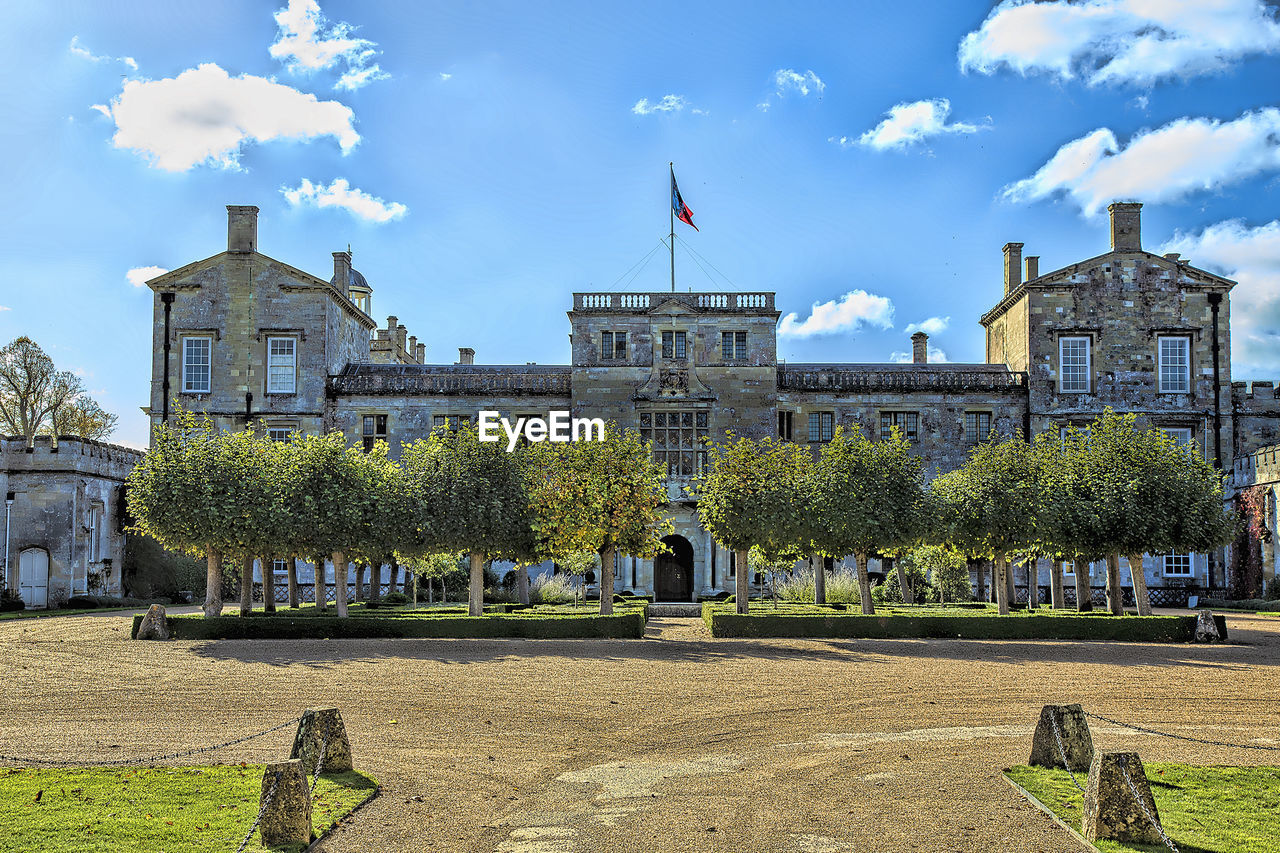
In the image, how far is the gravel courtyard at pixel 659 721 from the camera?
945cm

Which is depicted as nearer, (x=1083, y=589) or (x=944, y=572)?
(x=1083, y=589)

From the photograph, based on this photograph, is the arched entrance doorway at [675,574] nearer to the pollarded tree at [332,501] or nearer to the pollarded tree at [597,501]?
the pollarded tree at [597,501]

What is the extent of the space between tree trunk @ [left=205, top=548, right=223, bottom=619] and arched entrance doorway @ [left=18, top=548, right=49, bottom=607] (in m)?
13.2

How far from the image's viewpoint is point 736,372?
4294cm

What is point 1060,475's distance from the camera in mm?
30172

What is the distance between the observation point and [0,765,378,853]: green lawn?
337 inches

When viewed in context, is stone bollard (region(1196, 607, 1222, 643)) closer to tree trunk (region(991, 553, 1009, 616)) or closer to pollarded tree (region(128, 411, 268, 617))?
tree trunk (region(991, 553, 1009, 616))

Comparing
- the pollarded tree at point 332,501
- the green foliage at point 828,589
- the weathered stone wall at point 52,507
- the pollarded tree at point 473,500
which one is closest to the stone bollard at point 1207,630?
the green foliage at point 828,589

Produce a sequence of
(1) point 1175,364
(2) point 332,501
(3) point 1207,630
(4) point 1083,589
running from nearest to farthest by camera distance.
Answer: (3) point 1207,630, (2) point 332,501, (4) point 1083,589, (1) point 1175,364

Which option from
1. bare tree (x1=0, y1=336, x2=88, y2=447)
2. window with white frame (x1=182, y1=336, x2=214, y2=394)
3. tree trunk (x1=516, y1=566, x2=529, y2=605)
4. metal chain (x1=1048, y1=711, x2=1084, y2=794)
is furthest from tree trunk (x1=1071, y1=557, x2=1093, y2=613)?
bare tree (x1=0, y1=336, x2=88, y2=447)

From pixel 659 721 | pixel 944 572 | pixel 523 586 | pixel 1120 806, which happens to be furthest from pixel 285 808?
pixel 944 572

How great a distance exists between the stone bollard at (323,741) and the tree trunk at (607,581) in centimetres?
1667

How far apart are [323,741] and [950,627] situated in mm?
18780

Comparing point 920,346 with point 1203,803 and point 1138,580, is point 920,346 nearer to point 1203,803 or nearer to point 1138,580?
point 1138,580
